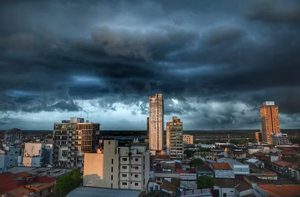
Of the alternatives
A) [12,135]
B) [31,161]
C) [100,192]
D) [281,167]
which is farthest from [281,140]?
[12,135]

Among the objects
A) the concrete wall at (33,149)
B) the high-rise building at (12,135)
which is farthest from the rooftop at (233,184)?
the high-rise building at (12,135)

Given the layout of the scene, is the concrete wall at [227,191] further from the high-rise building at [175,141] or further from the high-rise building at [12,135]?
the high-rise building at [12,135]

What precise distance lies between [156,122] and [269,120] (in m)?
79.2

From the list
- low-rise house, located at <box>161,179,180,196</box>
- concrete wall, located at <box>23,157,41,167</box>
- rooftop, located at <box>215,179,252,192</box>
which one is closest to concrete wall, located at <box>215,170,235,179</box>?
rooftop, located at <box>215,179,252,192</box>

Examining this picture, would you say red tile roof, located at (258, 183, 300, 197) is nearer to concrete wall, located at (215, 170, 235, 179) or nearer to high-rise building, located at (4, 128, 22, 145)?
concrete wall, located at (215, 170, 235, 179)

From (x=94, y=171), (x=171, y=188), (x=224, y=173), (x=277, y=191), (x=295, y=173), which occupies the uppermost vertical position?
(x=94, y=171)

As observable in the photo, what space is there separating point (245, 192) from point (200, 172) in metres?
12.7

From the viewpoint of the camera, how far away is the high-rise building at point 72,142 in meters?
57.0

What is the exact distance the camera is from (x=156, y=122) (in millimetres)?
114438

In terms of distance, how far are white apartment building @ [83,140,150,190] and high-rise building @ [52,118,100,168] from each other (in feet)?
77.2

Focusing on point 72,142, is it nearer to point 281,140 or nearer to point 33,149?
point 33,149

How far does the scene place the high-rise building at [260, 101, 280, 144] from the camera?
13800 cm

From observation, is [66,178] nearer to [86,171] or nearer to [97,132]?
[86,171]

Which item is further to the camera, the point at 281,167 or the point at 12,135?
the point at 12,135
